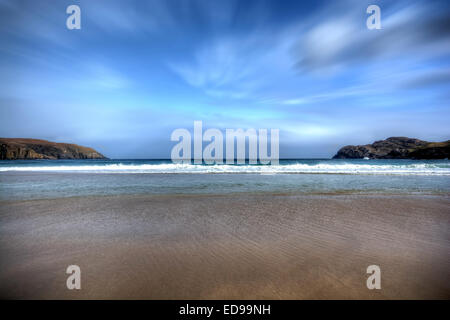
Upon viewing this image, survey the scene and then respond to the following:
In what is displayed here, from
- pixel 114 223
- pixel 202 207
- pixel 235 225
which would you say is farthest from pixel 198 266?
pixel 202 207

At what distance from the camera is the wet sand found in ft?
7.20

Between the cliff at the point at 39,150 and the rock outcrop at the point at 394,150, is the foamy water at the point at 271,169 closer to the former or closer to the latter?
the rock outcrop at the point at 394,150

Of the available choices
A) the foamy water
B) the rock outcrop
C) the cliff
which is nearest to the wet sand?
the foamy water

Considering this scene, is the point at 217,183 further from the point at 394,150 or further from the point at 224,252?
the point at 394,150

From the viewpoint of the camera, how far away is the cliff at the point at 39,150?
3396 inches

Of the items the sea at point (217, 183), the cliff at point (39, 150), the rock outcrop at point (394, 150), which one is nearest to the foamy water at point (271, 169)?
the sea at point (217, 183)

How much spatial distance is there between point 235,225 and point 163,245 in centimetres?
157

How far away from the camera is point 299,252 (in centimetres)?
305

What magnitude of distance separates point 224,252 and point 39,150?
5171 inches

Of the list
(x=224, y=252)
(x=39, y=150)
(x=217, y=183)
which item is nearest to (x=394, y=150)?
(x=217, y=183)

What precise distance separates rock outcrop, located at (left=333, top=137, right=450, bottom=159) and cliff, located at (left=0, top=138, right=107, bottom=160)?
464ft

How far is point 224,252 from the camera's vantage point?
307 centimetres

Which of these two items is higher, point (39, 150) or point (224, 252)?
point (39, 150)
